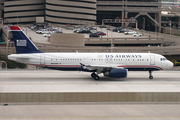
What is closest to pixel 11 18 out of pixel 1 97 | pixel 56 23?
pixel 56 23

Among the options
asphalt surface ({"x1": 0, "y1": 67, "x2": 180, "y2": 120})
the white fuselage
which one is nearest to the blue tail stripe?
the white fuselage

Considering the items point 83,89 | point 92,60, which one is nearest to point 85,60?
point 92,60

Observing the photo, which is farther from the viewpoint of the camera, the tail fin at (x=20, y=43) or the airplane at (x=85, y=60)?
the tail fin at (x=20, y=43)

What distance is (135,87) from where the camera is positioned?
42.8 m

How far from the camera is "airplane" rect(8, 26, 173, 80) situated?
46875 millimetres

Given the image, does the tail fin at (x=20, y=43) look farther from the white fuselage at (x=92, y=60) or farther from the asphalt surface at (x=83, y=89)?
the asphalt surface at (x=83, y=89)

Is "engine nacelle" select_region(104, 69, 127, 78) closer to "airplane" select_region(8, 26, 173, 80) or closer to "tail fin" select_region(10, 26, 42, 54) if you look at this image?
"airplane" select_region(8, 26, 173, 80)

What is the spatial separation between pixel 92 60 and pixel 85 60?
3.29 feet

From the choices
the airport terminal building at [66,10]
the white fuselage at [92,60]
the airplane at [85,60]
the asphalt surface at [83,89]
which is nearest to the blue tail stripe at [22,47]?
the airplane at [85,60]

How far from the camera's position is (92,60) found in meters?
48.0

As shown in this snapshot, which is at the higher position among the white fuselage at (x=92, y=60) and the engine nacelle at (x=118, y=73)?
the white fuselage at (x=92, y=60)

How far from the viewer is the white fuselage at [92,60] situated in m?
47.2

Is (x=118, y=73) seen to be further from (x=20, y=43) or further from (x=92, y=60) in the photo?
(x=20, y=43)
